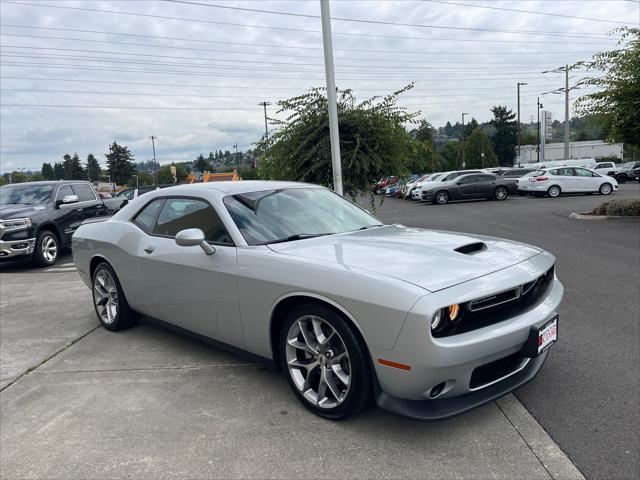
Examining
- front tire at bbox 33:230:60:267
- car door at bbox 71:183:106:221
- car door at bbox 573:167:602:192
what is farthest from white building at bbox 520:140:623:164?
front tire at bbox 33:230:60:267

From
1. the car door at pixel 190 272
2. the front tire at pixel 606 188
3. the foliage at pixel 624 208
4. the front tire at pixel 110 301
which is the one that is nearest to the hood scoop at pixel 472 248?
the car door at pixel 190 272

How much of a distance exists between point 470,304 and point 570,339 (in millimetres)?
2293

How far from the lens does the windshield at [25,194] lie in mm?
10203

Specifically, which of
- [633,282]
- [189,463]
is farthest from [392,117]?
[189,463]

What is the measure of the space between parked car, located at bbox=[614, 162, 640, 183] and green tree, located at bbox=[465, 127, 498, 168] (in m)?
29.3

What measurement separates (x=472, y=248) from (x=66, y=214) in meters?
9.53

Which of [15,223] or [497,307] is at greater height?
[15,223]

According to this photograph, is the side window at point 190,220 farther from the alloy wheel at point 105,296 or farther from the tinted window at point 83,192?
the tinted window at point 83,192

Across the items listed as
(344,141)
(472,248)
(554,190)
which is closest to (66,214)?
(344,141)

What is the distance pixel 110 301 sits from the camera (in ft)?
16.5

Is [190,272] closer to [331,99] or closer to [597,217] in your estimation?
[331,99]

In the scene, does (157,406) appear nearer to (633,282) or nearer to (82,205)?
(633,282)

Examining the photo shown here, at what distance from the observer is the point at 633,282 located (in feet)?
21.4

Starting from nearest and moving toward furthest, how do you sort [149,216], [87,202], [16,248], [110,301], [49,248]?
[149,216] < [110,301] < [16,248] < [49,248] < [87,202]
